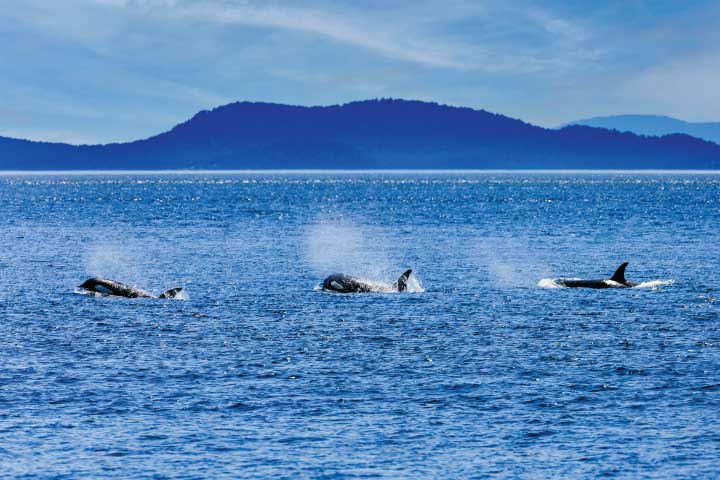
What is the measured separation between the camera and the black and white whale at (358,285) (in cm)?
5334

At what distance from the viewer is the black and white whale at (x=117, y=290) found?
169ft

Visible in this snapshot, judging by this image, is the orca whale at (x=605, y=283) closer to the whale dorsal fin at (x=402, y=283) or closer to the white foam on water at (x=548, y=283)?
the white foam on water at (x=548, y=283)

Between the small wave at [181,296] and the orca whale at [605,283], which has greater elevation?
the orca whale at [605,283]

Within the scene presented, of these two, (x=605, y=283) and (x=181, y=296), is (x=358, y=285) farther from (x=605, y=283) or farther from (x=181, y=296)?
(x=605, y=283)

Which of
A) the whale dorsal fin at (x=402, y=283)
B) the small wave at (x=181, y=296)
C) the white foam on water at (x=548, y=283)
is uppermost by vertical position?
the whale dorsal fin at (x=402, y=283)

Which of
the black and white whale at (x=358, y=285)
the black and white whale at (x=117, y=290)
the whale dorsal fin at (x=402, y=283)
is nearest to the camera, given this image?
the black and white whale at (x=117, y=290)

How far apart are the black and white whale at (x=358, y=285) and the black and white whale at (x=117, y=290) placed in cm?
792

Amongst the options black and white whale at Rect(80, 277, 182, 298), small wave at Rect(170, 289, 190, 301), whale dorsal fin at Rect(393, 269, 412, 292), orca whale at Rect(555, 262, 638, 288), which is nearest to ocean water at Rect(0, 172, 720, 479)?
small wave at Rect(170, 289, 190, 301)

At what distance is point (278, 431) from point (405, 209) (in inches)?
5797

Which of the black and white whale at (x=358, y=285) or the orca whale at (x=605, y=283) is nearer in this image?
the black and white whale at (x=358, y=285)

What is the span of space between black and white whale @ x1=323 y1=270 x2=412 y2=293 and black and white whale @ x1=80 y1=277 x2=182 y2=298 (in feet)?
26.0

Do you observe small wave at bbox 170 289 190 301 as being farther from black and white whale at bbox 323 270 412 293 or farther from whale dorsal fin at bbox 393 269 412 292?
whale dorsal fin at bbox 393 269 412 292

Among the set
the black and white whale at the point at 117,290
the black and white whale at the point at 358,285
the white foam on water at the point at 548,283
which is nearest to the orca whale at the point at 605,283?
the white foam on water at the point at 548,283

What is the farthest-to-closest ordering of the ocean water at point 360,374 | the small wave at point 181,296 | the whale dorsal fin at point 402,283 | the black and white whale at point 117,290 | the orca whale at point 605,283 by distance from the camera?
the orca whale at point 605,283 < the whale dorsal fin at point 402,283 < the black and white whale at point 117,290 < the small wave at point 181,296 < the ocean water at point 360,374
